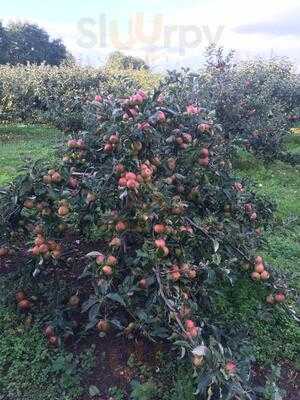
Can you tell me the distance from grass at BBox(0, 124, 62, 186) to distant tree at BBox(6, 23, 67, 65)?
677 inches

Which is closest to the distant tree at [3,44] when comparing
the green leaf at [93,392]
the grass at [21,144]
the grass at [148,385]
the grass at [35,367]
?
the grass at [21,144]

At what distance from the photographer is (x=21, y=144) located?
30.6 feet

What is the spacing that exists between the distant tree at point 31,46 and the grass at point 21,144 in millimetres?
17193

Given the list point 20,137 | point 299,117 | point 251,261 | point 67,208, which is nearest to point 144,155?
point 67,208

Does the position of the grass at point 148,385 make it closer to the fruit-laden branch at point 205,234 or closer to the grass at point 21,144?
the fruit-laden branch at point 205,234

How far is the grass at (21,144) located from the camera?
6.73 metres

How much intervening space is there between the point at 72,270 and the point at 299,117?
8892 millimetres

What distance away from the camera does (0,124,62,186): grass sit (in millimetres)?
6734

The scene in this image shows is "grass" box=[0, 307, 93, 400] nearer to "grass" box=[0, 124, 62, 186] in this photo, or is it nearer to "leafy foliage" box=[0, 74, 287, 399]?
"leafy foliage" box=[0, 74, 287, 399]

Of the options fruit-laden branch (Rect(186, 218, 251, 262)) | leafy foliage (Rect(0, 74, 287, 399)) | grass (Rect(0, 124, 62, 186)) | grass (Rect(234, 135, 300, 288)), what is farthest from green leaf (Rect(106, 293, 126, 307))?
grass (Rect(0, 124, 62, 186))

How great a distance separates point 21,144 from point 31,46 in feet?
67.4

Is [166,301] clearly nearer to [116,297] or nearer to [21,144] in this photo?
[116,297]

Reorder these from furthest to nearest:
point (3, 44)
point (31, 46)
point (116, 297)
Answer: point (31, 46), point (3, 44), point (116, 297)

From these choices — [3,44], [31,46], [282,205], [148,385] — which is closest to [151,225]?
[148,385]
